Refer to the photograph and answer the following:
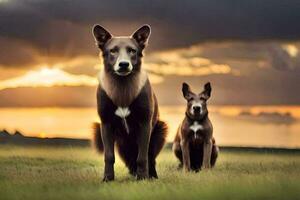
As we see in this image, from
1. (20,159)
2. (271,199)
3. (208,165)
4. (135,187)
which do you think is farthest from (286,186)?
(20,159)

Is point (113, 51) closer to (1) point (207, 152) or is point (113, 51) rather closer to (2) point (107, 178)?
(2) point (107, 178)

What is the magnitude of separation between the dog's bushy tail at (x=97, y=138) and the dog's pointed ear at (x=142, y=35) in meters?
0.61

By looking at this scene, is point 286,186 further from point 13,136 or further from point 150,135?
point 13,136

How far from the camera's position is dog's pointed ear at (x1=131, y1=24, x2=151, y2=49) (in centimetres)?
481

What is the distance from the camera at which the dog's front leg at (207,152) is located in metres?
5.98

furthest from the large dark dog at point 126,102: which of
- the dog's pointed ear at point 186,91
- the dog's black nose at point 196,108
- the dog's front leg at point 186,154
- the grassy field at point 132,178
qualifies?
the dog's front leg at point 186,154

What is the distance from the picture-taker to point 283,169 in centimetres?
529

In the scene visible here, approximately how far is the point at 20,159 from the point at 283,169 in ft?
5.30

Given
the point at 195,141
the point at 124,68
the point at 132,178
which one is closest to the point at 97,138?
the point at 132,178

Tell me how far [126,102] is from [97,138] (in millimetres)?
403

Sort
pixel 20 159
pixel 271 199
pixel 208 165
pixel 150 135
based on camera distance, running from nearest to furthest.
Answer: pixel 271 199
pixel 150 135
pixel 20 159
pixel 208 165

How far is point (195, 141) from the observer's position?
6121 mm

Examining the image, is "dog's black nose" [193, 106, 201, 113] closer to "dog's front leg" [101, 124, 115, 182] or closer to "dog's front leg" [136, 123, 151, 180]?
"dog's front leg" [136, 123, 151, 180]

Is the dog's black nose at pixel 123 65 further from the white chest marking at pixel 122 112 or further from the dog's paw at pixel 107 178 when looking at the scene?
the dog's paw at pixel 107 178
